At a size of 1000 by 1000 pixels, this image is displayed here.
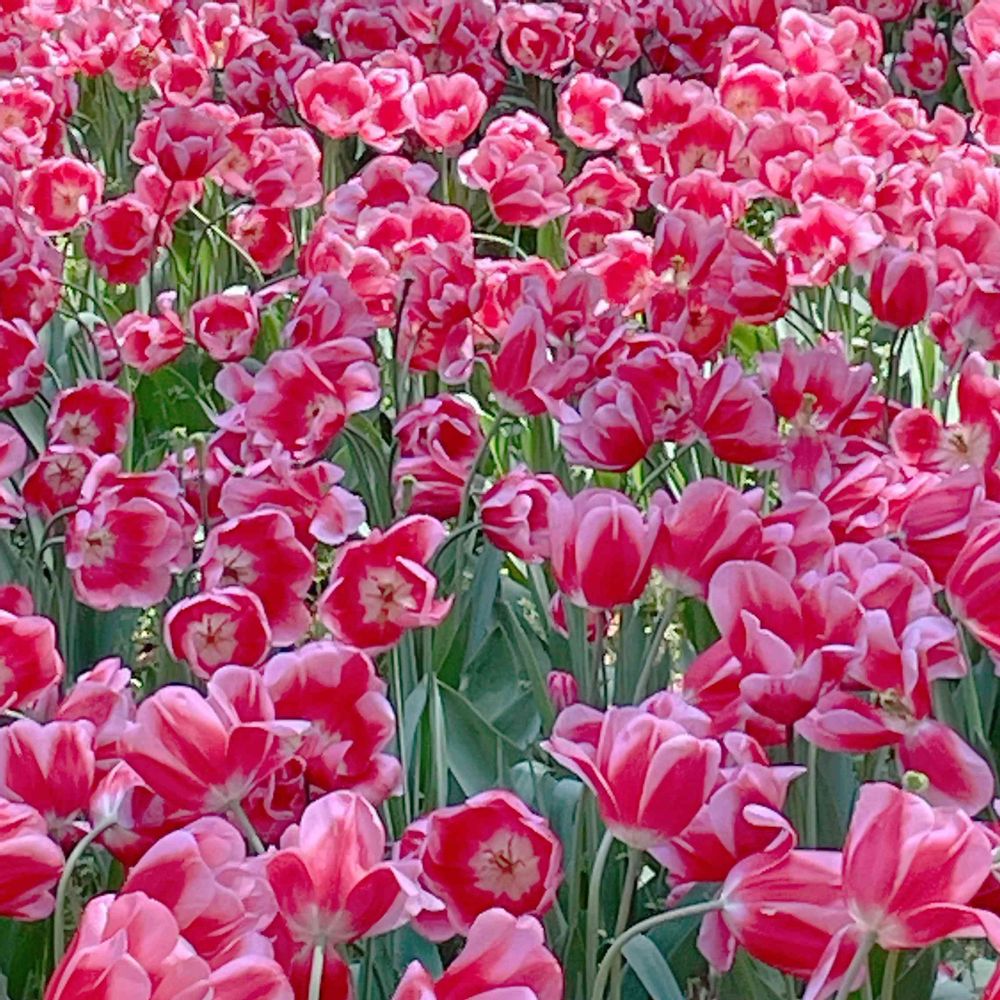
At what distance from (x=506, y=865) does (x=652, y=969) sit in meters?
0.24

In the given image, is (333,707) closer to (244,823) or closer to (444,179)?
(244,823)

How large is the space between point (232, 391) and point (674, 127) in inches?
29.5

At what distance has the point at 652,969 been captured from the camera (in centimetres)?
91

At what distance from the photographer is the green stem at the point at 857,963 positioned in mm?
605

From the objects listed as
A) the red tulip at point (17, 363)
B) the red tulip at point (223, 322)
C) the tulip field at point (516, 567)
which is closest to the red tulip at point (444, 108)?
the tulip field at point (516, 567)

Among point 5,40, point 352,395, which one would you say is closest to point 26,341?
point 352,395

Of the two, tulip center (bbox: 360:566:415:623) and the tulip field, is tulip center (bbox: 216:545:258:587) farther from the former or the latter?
tulip center (bbox: 360:566:415:623)

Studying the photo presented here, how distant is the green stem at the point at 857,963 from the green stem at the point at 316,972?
19 centimetres

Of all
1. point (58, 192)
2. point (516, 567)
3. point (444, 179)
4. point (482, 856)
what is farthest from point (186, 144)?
point (482, 856)

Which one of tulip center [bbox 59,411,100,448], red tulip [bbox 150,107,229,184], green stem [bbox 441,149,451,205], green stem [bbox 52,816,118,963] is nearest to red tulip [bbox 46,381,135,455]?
tulip center [bbox 59,411,100,448]

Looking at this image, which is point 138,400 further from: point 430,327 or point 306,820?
point 306,820

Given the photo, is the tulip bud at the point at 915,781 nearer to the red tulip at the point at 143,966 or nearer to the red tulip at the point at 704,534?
the red tulip at the point at 704,534

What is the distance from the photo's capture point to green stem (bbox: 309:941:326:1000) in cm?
61

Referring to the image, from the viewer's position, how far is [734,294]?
1.29 m
